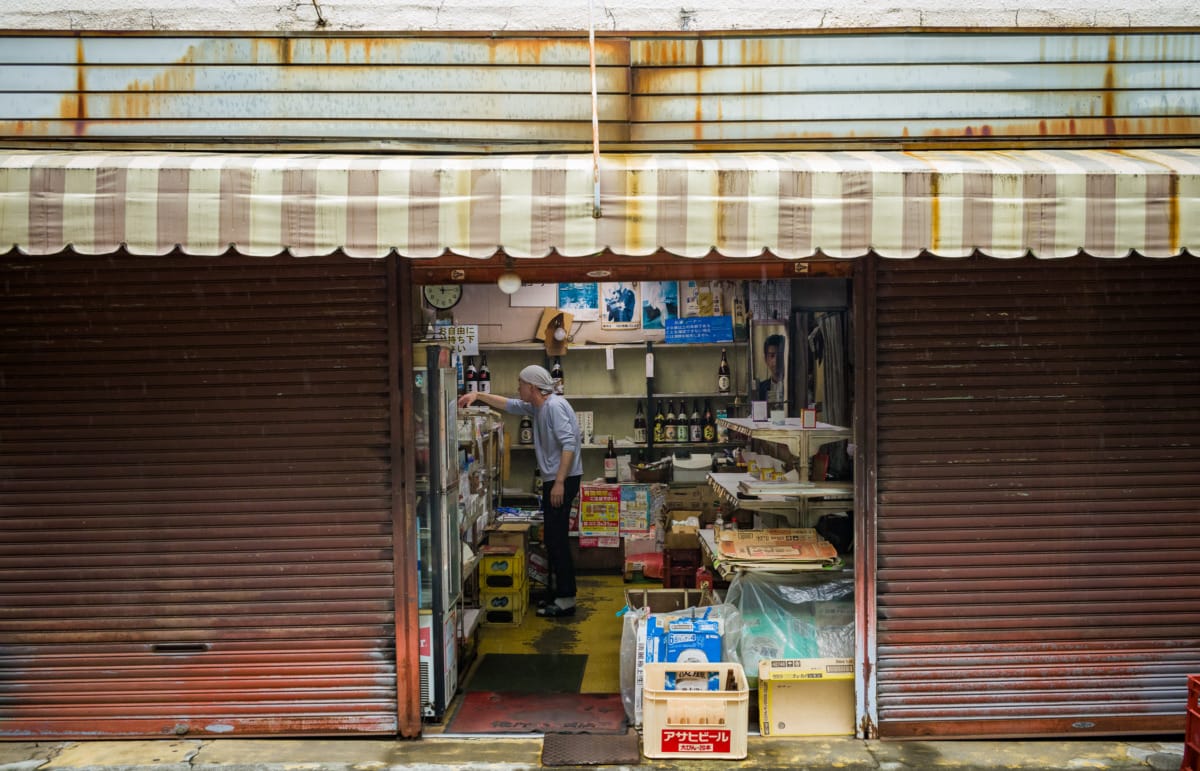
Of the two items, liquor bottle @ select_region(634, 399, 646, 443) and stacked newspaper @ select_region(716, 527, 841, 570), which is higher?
liquor bottle @ select_region(634, 399, 646, 443)

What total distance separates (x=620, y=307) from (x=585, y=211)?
6.54 meters

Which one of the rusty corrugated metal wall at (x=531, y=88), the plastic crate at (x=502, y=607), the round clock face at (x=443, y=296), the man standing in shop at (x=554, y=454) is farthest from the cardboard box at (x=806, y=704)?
the round clock face at (x=443, y=296)

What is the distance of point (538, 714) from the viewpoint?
5715mm

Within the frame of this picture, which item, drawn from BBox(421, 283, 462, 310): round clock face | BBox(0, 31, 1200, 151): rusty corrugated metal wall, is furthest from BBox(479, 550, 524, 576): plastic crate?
BBox(0, 31, 1200, 151): rusty corrugated metal wall

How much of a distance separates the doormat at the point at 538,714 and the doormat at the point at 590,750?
0.29ft

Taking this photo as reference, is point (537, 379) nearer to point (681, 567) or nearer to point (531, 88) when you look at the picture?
point (681, 567)

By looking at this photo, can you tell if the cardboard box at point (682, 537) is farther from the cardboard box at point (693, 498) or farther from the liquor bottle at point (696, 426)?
the liquor bottle at point (696, 426)

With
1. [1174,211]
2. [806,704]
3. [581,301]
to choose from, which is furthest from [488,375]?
[1174,211]

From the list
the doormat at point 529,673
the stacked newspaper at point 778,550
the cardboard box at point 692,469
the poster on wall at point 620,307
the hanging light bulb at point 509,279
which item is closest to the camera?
the hanging light bulb at point 509,279

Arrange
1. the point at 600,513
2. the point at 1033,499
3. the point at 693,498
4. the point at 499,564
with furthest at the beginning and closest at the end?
the point at 600,513 → the point at 693,498 → the point at 499,564 → the point at 1033,499

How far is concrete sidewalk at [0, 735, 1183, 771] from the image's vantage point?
4.92 meters

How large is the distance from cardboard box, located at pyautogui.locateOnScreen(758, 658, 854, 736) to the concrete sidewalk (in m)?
0.08

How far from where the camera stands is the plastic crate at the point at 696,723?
16.3ft

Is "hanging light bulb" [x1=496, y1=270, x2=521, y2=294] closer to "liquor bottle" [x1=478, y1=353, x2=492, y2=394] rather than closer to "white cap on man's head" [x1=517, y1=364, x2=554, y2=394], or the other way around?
"white cap on man's head" [x1=517, y1=364, x2=554, y2=394]
